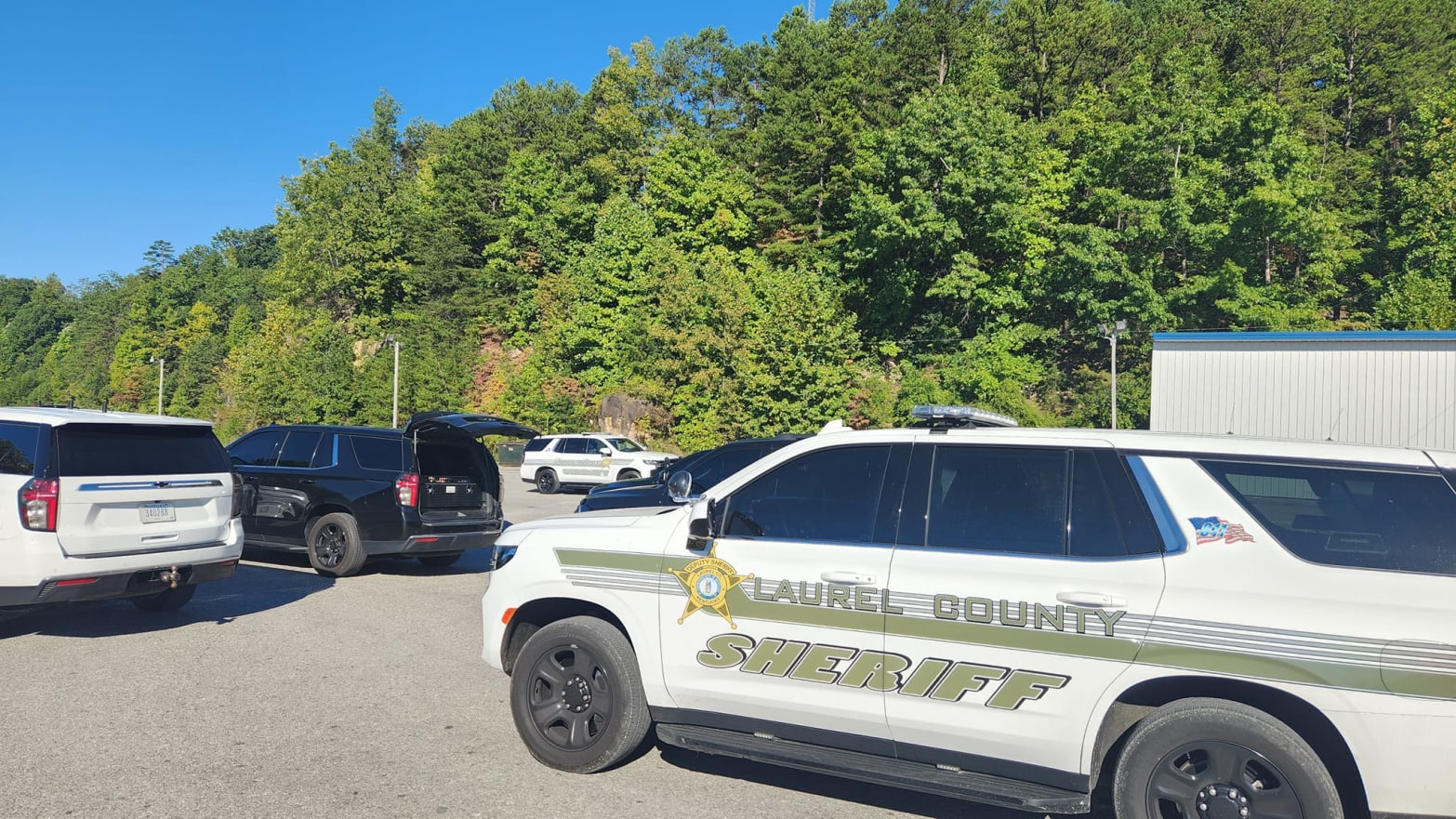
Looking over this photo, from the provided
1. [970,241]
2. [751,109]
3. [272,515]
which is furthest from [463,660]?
[751,109]

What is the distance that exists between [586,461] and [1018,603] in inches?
907

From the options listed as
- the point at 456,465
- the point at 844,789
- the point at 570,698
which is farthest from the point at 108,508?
the point at 844,789

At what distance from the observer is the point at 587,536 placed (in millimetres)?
5324

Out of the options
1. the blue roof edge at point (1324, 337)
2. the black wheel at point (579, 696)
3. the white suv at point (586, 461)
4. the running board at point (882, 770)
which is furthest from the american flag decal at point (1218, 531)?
the white suv at point (586, 461)

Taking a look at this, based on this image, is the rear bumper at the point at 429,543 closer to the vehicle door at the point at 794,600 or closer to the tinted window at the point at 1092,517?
the vehicle door at the point at 794,600

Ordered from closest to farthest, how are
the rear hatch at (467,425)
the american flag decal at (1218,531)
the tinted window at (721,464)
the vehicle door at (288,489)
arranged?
the american flag decal at (1218,531)
the rear hatch at (467,425)
the vehicle door at (288,489)
the tinted window at (721,464)

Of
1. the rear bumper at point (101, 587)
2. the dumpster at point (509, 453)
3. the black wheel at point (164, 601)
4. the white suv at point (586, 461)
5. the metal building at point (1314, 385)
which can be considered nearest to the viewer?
the rear bumper at point (101, 587)

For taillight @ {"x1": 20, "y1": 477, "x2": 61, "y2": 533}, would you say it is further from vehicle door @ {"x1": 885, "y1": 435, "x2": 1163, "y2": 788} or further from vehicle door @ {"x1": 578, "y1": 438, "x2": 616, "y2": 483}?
Answer: vehicle door @ {"x1": 578, "y1": 438, "x2": 616, "y2": 483}

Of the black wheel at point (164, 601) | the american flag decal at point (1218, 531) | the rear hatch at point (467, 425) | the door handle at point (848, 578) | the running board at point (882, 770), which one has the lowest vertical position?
the black wheel at point (164, 601)

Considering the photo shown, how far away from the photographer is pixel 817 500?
4859 mm

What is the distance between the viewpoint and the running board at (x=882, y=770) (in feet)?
13.5

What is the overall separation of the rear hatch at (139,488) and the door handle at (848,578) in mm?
6432

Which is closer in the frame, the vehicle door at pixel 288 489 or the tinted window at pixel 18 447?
the tinted window at pixel 18 447

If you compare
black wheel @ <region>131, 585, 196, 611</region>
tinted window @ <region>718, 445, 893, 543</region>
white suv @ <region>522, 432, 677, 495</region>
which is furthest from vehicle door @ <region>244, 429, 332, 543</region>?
white suv @ <region>522, 432, 677, 495</region>
